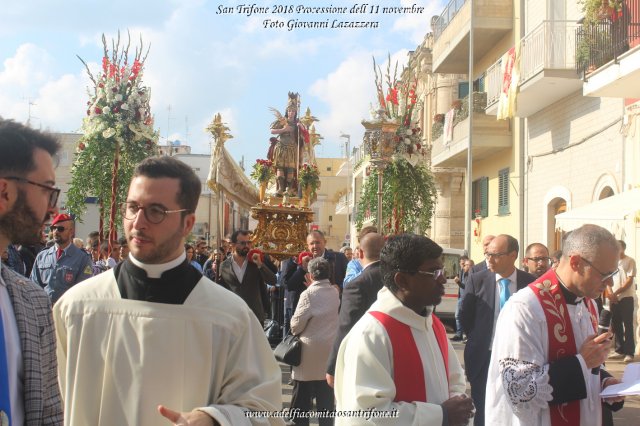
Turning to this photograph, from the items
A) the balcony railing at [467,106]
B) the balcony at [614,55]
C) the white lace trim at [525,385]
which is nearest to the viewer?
the white lace trim at [525,385]

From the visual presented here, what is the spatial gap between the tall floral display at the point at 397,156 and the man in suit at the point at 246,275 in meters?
5.21

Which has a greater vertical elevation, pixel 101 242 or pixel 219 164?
pixel 219 164

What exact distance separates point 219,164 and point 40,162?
45.1 feet

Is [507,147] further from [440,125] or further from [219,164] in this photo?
[219,164]

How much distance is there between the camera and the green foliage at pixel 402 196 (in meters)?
15.9

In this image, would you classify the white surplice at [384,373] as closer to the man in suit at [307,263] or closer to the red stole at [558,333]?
the red stole at [558,333]

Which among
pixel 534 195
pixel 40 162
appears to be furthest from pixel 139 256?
pixel 534 195

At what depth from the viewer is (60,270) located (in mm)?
7594

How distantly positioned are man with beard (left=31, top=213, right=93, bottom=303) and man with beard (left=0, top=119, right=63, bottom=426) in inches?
201

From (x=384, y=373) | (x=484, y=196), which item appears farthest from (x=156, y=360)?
(x=484, y=196)

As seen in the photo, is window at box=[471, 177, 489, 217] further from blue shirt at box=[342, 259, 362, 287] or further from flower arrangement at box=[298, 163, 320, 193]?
blue shirt at box=[342, 259, 362, 287]

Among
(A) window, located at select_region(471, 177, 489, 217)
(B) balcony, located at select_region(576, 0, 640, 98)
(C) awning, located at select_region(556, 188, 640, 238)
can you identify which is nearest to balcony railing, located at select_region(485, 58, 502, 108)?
(A) window, located at select_region(471, 177, 489, 217)

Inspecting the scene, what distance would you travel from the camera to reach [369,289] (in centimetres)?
614

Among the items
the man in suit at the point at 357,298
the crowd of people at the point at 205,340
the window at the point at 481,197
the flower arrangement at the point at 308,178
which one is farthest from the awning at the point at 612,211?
the window at the point at 481,197
